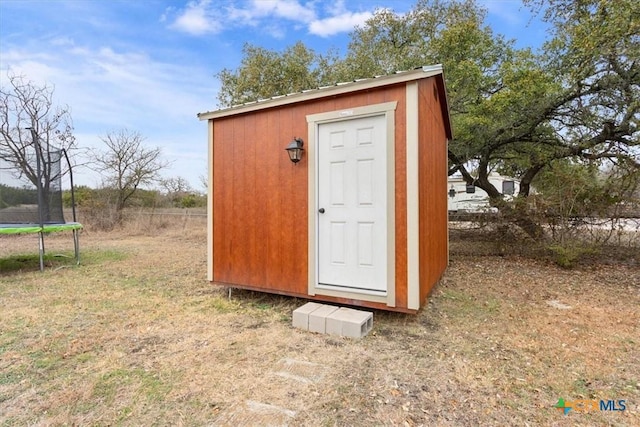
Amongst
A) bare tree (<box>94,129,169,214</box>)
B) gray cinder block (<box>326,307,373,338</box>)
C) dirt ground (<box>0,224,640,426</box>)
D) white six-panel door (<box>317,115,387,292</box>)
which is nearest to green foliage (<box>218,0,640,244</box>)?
dirt ground (<box>0,224,640,426</box>)

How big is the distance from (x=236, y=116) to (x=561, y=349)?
3644 millimetres

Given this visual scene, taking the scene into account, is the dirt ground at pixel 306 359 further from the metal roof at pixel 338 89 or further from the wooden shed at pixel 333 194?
the metal roof at pixel 338 89

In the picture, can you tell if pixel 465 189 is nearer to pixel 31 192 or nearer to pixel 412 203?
pixel 412 203

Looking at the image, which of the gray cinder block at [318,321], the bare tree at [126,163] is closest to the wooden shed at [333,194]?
the gray cinder block at [318,321]

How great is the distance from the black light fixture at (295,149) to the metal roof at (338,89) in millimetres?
416

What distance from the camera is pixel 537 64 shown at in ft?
19.6

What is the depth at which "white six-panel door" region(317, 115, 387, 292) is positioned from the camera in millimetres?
3125

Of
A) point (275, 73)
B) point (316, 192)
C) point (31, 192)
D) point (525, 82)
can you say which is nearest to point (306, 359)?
point (316, 192)

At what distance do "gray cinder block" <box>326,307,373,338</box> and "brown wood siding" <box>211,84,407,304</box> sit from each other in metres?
0.21

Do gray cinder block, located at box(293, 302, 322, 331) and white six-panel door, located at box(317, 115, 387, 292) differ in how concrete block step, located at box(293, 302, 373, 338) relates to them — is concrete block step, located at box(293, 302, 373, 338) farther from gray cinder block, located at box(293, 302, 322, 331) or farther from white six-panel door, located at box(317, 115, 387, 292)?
white six-panel door, located at box(317, 115, 387, 292)

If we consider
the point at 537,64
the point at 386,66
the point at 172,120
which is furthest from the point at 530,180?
the point at 172,120

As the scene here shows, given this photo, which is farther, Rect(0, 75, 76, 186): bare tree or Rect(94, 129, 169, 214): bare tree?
Rect(94, 129, 169, 214): bare tree

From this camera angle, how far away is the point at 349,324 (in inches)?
112

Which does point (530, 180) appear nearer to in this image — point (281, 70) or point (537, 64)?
point (537, 64)
